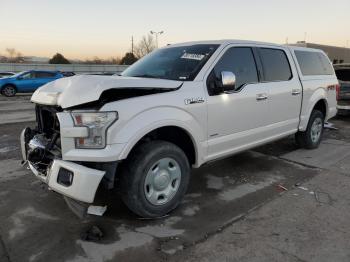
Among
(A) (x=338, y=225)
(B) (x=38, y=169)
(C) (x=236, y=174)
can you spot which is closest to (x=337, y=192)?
(A) (x=338, y=225)

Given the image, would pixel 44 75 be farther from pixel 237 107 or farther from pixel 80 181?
pixel 80 181

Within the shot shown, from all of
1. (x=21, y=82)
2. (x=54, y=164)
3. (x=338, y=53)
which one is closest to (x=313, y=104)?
(x=54, y=164)

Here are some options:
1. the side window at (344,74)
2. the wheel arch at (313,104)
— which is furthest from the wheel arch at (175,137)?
the side window at (344,74)

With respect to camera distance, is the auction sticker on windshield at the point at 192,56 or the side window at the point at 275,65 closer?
the auction sticker on windshield at the point at 192,56

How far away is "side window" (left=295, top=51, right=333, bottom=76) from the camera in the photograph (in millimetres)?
6516

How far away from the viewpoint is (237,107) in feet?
15.6

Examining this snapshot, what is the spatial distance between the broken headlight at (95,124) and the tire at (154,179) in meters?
0.43

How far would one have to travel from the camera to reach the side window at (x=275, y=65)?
5.46 m

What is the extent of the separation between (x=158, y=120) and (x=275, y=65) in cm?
273

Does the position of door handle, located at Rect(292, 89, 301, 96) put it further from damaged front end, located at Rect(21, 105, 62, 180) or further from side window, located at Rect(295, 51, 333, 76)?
damaged front end, located at Rect(21, 105, 62, 180)

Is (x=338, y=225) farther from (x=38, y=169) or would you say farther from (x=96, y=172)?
(x=38, y=169)

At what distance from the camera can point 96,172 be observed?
3.39 m

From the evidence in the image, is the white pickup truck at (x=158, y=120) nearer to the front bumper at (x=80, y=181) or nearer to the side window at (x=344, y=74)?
the front bumper at (x=80, y=181)

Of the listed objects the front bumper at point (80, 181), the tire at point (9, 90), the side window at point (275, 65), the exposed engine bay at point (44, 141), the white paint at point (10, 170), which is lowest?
the white paint at point (10, 170)
